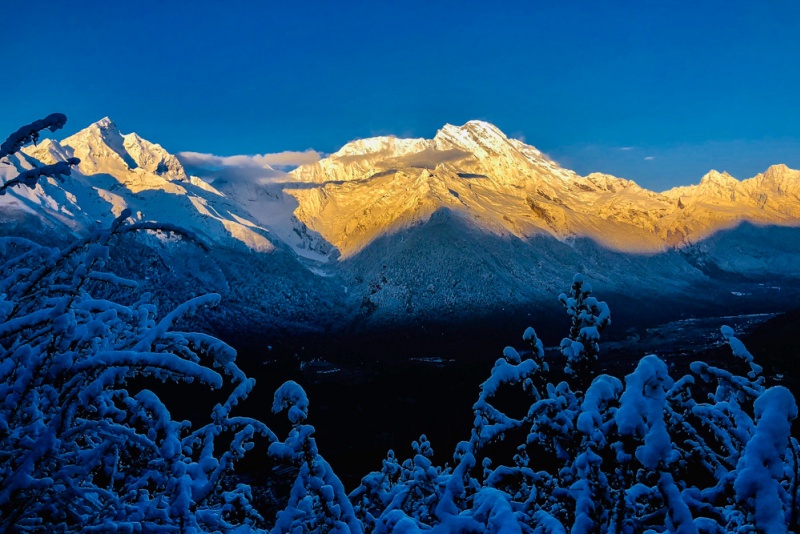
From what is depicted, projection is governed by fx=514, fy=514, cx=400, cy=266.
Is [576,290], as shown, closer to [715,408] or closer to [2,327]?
[715,408]

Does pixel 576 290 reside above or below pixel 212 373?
above

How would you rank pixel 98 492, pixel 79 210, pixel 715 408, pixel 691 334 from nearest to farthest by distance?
pixel 98 492
pixel 715 408
pixel 691 334
pixel 79 210

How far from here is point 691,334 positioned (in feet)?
535

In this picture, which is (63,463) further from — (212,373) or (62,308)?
(212,373)

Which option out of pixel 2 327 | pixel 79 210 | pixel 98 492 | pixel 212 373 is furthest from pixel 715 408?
pixel 79 210

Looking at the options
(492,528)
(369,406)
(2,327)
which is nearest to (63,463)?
(2,327)

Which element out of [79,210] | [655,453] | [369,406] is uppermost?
[79,210]

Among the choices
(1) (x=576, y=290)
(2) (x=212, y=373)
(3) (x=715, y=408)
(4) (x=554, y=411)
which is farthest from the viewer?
(1) (x=576, y=290)

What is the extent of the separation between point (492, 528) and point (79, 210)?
232m

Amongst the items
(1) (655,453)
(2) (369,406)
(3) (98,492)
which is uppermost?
(1) (655,453)

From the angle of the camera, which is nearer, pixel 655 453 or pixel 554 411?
pixel 655 453

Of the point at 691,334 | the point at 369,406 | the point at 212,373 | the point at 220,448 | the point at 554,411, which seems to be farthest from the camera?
the point at 691,334

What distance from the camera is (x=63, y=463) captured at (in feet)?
11.2

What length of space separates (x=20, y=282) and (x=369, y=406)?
297 ft
